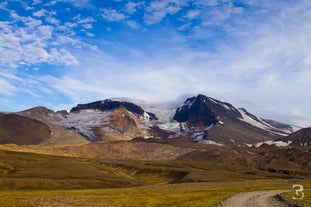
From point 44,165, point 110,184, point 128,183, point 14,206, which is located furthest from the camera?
point 44,165

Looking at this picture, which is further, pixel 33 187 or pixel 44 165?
pixel 44 165

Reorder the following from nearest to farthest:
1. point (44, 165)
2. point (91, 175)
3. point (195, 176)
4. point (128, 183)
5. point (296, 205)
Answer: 1. point (296, 205)
2. point (128, 183)
3. point (91, 175)
4. point (195, 176)
5. point (44, 165)

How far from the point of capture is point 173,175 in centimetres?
19438

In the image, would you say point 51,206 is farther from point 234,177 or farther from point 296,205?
point 234,177

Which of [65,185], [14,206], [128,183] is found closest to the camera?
[14,206]

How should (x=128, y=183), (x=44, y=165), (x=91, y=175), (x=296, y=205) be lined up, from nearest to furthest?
1. (x=296, y=205)
2. (x=128, y=183)
3. (x=91, y=175)
4. (x=44, y=165)

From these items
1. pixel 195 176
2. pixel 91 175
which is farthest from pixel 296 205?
pixel 195 176

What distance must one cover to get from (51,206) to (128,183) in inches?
3192

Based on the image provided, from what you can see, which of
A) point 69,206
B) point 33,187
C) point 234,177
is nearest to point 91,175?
point 33,187

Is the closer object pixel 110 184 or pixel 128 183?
pixel 110 184

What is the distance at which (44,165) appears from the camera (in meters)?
188

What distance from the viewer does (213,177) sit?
6855 inches

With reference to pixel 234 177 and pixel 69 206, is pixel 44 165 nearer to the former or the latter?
pixel 234 177

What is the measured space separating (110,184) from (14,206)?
73.5 m
